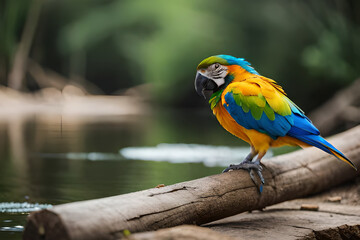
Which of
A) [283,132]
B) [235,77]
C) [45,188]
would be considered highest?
[235,77]

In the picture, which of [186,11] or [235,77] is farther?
[186,11]

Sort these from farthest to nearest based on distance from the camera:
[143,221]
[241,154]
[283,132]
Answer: [241,154], [283,132], [143,221]

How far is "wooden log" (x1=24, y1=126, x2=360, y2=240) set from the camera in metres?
1.43

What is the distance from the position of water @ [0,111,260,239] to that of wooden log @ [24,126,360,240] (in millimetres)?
481

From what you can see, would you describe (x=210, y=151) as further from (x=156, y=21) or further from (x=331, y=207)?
(x=156, y=21)

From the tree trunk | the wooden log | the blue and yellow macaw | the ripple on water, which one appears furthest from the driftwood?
the tree trunk

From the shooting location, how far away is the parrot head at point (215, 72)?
2131mm

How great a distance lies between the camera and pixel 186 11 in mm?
12328

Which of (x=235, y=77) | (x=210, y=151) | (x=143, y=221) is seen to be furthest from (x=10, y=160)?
(x=143, y=221)

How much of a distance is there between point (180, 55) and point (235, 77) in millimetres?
9566

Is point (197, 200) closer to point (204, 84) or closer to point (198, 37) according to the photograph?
point (204, 84)

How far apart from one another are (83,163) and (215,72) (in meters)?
2.05

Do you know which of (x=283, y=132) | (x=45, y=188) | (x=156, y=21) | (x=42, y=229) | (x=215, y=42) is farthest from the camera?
(x=156, y=21)

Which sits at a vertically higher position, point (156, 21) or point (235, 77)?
point (235, 77)
